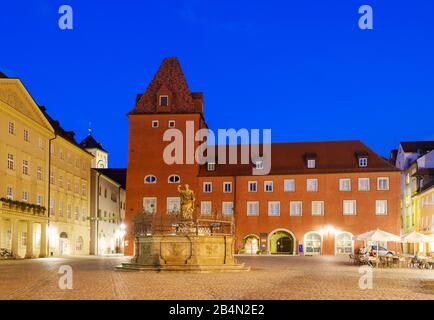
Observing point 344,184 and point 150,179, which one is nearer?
point 344,184

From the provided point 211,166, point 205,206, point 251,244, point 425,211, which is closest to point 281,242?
point 251,244

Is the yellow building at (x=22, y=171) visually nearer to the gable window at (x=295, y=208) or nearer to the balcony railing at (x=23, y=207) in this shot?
the balcony railing at (x=23, y=207)

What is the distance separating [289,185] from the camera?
69.3 meters

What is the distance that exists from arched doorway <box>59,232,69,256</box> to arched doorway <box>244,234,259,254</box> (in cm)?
1927

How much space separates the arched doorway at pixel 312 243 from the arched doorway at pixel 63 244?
25.3 meters

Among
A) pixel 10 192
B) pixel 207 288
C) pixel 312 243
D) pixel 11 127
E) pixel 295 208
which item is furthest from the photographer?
pixel 295 208

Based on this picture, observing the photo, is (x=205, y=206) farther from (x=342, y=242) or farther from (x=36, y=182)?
(x=36, y=182)

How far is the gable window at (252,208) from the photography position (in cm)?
6912

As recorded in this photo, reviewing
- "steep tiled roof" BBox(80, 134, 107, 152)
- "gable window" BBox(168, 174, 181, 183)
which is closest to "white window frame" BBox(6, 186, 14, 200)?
"gable window" BBox(168, 174, 181, 183)

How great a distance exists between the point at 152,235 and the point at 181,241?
1.42 m

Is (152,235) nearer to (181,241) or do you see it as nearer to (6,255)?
(181,241)

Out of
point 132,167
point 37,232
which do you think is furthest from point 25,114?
point 132,167

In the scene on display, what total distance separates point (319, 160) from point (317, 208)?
19.1 ft
